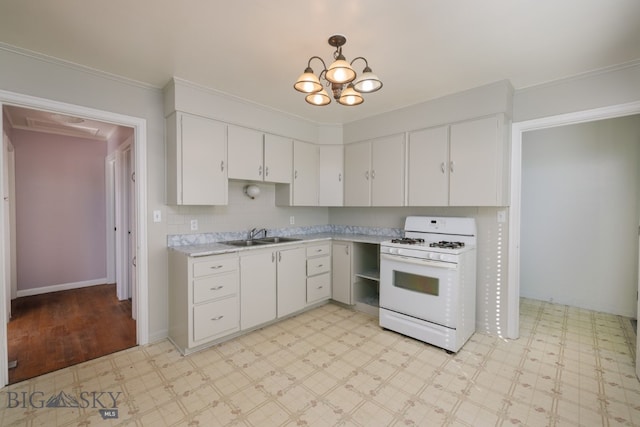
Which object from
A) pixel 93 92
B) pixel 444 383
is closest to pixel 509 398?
pixel 444 383

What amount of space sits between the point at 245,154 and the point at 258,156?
0.17 m

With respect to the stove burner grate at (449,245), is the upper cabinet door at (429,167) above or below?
above

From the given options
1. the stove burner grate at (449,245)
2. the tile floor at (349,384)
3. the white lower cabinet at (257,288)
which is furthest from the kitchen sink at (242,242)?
the stove burner grate at (449,245)

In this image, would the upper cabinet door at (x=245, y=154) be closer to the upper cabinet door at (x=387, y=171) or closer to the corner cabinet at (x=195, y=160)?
the corner cabinet at (x=195, y=160)

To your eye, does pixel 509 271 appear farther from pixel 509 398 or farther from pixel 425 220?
pixel 509 398

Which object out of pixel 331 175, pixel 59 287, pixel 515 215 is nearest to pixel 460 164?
pixel 515 215

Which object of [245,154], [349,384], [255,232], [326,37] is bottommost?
[349,384]

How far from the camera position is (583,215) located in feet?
11.7

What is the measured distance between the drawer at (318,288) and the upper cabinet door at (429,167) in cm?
145

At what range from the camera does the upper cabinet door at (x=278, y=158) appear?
3.42 meters

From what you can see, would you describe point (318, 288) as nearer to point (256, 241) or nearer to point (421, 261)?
point (256, 241)

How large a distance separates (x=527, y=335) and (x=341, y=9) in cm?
339

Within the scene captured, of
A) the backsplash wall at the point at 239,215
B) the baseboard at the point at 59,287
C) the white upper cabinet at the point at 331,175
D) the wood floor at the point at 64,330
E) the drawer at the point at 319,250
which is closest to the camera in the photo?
the wood floor at the point at 64,330

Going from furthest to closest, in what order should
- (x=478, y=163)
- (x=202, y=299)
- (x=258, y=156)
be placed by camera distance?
(x=258, y=156) → (x=478, y=163) → (x=202, y=299)
